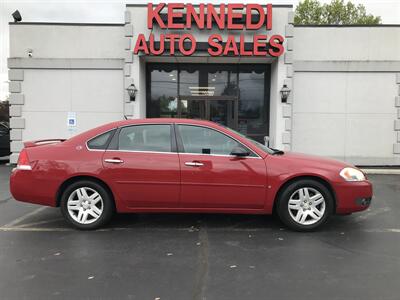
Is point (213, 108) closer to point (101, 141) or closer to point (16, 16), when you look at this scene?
point (16, 16)

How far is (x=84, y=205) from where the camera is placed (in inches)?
212

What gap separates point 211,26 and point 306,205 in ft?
26.3

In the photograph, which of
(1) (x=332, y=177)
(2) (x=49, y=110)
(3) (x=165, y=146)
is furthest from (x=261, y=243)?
(2) (x=49, y=110)

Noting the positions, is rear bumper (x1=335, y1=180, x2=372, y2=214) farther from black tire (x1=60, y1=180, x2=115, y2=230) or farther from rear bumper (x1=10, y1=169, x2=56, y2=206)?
rear bumper (x1=10, y1=169, x2=56, y2=206)

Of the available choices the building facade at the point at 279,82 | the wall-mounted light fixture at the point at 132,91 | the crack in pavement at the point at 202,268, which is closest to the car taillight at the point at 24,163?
the crack in pavement at the point at 202,268

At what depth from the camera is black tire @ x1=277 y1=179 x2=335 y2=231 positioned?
17.2 feet

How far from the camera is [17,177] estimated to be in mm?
5430

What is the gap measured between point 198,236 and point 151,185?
0.93 metres

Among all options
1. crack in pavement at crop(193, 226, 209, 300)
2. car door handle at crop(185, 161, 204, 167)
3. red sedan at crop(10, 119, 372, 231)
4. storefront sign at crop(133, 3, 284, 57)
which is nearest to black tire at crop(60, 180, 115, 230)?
red sedan at crop(10, 119, 372, 231)

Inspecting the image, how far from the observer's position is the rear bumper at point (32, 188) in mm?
5363

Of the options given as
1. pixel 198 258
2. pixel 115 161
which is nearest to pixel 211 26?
pixel 115 161

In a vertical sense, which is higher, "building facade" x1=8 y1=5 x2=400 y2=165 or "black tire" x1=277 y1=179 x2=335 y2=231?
"building facade" x1=8 y1=5 x2=400 y2=165

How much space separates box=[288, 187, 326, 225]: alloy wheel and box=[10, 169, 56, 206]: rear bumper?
331 centimetres

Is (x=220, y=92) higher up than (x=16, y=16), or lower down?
lower down
